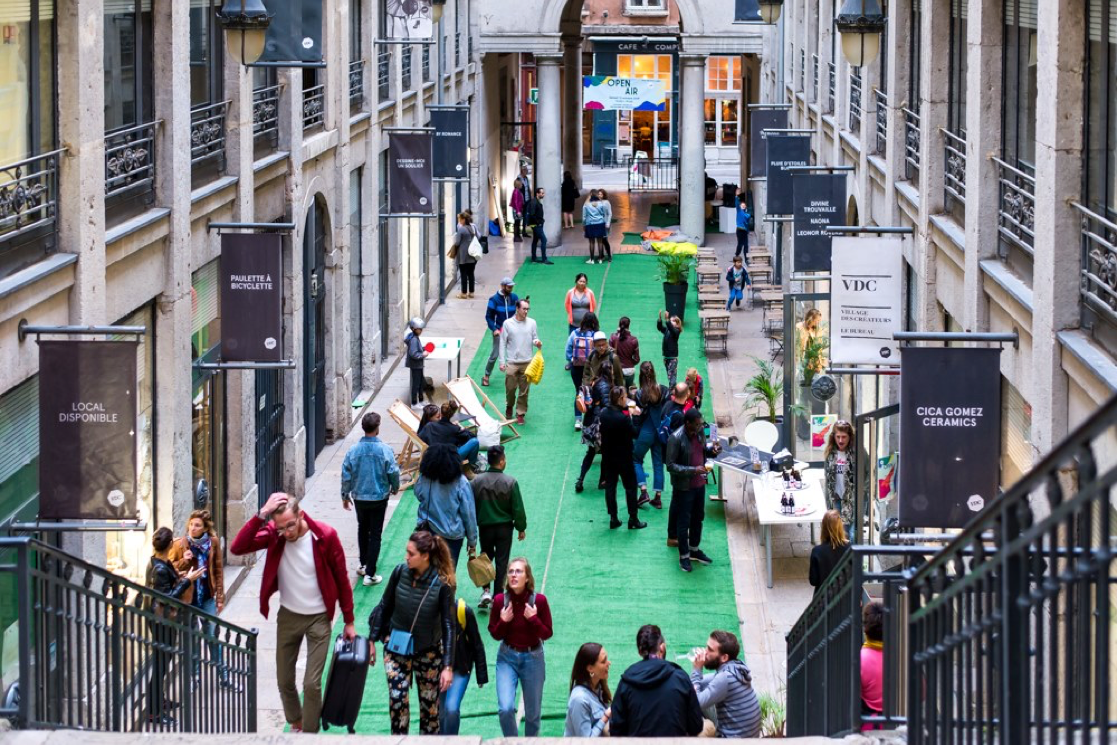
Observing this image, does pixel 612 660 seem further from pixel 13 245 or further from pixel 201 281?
pixel 13 245

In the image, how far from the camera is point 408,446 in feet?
68.4

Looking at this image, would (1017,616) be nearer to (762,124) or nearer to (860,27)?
(860,27)

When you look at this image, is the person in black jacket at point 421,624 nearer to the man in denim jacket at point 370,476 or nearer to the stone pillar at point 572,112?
the man in denim jacket at point 370,476

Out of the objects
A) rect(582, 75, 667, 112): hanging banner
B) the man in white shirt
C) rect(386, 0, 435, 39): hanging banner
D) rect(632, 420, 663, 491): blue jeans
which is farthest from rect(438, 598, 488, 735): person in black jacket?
rect(582, 75, 667, 112): hanging banner

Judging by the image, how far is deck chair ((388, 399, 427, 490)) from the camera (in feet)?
66.0

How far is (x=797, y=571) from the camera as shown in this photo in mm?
17266

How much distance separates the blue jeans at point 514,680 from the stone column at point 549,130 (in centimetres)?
2857

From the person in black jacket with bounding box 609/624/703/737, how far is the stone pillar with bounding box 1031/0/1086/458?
274 centimetres

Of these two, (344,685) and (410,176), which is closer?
(344,685)

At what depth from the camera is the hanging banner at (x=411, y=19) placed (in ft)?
84.3

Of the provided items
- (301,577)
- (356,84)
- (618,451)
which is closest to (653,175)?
(356,84)

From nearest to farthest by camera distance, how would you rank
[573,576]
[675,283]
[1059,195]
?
[1059,195] < [573,576] < [675,283]

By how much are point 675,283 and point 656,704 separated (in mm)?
20279

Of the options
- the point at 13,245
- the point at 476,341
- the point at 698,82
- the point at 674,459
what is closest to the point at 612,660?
the point at 674,459
